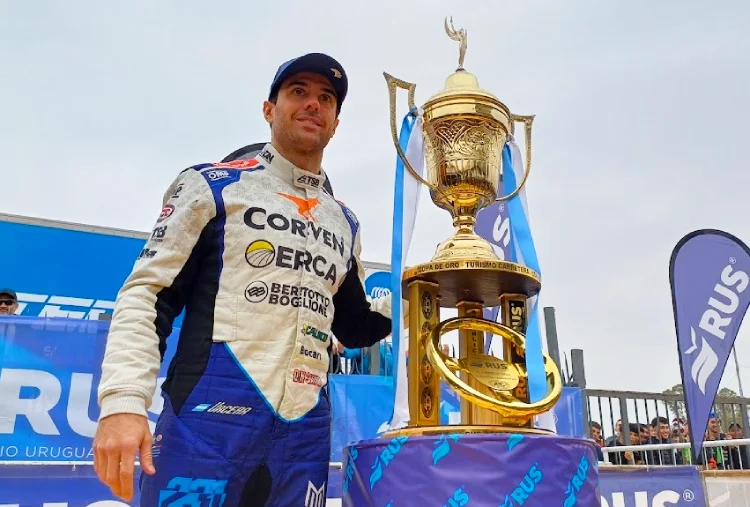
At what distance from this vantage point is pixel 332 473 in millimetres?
2873

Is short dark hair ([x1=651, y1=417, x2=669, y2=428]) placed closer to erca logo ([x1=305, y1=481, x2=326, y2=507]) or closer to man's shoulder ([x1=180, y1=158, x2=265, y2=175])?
erca logo ([x1=305, y1=481, x2=326, y2=507])

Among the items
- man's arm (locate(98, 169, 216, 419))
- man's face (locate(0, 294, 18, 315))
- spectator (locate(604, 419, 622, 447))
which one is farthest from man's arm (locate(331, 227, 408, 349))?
spectator (locate(604, 419, 622, 447))

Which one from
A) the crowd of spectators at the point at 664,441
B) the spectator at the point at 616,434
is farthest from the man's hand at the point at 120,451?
the spectator at the point at 616,434

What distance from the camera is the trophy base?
1.33 m

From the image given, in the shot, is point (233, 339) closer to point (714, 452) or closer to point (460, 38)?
point (460, 38)

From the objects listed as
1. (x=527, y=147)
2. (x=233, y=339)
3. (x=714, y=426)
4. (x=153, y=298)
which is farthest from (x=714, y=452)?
(x=153, y=298)

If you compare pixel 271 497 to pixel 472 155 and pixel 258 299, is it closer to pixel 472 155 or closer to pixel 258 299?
pixel 258 299

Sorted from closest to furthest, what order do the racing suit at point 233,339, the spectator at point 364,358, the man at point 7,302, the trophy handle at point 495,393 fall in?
1. the racing suit at point 233,339
2. the trophy handle at point 495,393
3. the man at point 7,302
4. the spectator at point 364,358

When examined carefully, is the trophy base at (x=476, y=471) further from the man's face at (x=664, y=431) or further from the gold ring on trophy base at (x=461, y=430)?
the man's face at (x=664, y=431)

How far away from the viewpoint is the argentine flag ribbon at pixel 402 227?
5.63 feet

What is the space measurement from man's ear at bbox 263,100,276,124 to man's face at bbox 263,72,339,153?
4 cm

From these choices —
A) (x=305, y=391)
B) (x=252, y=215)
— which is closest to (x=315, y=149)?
(x=252, y=215)

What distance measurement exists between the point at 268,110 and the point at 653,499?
10.2 ft

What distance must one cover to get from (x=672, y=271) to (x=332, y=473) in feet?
11.0
